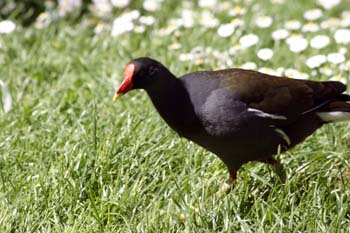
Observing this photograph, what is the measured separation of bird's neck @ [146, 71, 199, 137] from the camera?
3715 mm

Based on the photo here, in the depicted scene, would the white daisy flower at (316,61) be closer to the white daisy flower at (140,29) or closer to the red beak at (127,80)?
the white daisy flower at (140,29)

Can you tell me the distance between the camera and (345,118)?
396 cm

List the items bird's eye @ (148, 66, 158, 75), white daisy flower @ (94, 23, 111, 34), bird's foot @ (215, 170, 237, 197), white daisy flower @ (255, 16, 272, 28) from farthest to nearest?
1. white daisy flower @ (94, 23, 111, 34)
2. white daisy flower @ (255, 16, 272, 28)
3. bird's foot @ (215, 170, 237, 197)
4. bird's eye @ (148, 66, 158, 75)

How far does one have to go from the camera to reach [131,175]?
4.01 meters

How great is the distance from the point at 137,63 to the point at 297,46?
1.81 metres

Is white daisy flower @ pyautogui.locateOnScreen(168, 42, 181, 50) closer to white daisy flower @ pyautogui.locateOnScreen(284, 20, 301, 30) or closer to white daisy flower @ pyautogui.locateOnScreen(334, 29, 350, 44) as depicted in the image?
white daisy flower @ pyautogui.locateOnScreen(284, 20, 301, 30)

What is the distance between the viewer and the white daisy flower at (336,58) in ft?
16.4

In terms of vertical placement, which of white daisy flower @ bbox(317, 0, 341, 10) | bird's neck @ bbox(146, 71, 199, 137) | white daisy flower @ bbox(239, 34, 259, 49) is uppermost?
bird's neck @ bbox(146, 71, 199, 137)

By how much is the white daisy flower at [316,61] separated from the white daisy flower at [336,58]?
0.11 ft

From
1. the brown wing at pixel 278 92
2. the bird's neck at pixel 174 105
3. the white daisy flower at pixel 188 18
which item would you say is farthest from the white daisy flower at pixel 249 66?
the bird's neck at pixel 174 105

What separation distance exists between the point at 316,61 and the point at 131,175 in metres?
1.51

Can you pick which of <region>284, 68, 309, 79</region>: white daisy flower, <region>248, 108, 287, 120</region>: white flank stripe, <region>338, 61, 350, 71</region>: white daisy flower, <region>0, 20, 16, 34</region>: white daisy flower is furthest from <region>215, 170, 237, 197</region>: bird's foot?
<region>0, 20, 16, 34</region>: white daisy flower

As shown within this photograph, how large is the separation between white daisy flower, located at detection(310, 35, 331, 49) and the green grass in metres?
0.65

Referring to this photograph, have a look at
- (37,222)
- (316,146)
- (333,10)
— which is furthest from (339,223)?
(333,10)
